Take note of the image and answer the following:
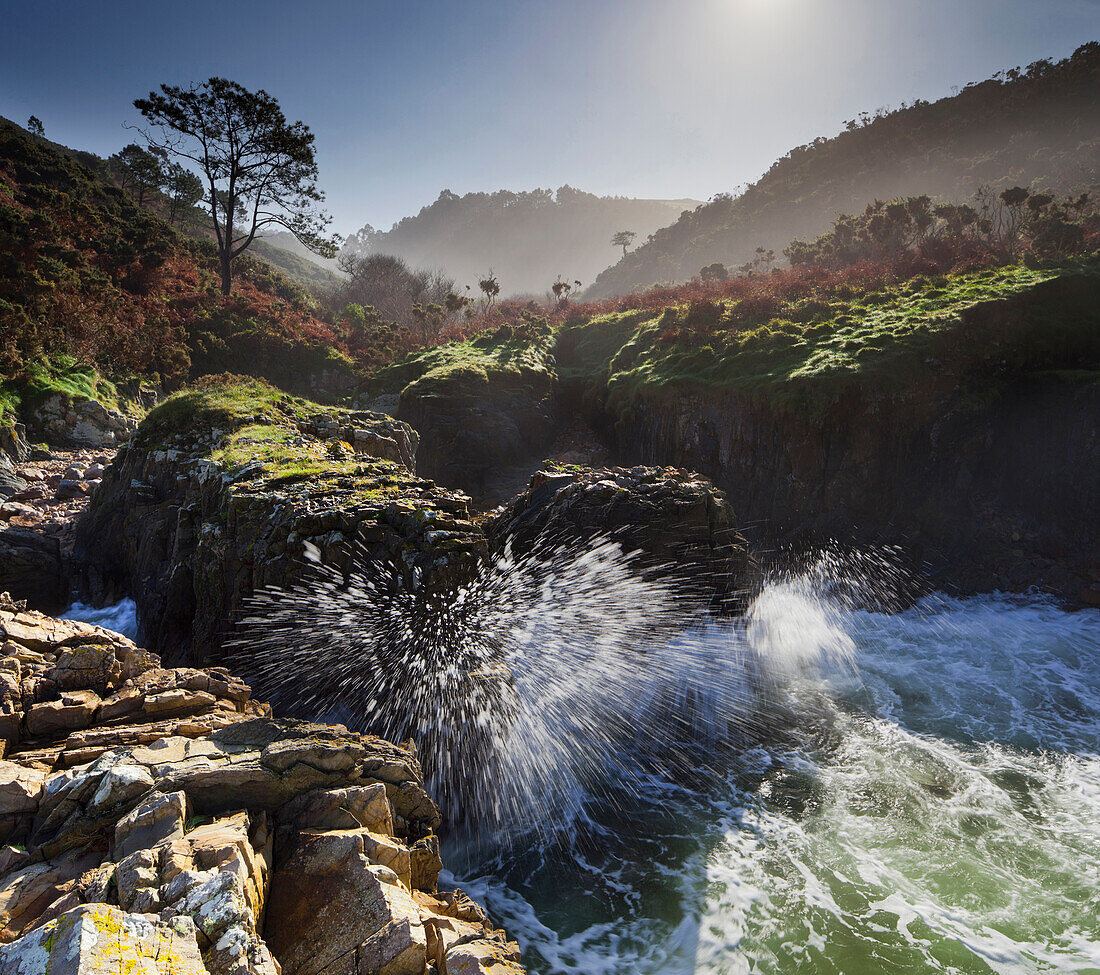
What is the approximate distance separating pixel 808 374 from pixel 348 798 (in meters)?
15.8

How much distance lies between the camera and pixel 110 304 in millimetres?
22453

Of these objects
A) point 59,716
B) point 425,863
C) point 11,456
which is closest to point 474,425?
point 11,456

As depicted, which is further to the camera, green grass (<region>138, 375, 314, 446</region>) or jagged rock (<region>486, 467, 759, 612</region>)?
green grass (<region>138, 375, 314, 446</region>)

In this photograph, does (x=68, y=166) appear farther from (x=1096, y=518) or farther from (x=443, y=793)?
(x=1096, y=518)

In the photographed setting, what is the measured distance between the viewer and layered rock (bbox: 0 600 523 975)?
286 cm

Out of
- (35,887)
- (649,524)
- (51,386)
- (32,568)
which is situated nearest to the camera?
(35,887)

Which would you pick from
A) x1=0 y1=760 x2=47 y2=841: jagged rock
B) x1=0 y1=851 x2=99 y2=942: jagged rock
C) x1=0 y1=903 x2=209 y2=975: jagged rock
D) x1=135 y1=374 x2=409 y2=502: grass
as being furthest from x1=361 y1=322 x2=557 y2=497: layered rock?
x1=0 y1=903 x2=209 y2=975: jagged rock

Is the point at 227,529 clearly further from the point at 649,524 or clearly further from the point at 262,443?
the point at 649,524

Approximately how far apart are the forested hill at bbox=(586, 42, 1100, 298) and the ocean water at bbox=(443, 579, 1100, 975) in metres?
51.7

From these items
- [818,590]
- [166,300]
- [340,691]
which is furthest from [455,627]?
[166,300]

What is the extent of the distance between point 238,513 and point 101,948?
6.74 m

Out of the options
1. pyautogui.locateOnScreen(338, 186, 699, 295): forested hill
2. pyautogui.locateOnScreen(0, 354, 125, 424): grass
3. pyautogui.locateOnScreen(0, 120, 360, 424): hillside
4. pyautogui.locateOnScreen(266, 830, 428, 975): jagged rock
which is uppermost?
pyautogui.locateOnScreen(338, 186, 699, 295): forested hill

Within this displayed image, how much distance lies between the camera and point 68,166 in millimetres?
33250

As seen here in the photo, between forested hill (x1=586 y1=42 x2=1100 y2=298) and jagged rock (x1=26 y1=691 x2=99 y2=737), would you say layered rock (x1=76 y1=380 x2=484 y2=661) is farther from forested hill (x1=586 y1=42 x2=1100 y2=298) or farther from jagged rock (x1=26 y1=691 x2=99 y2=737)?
forested hill (x1=586 y1=42 x2=1100 y2=298)
